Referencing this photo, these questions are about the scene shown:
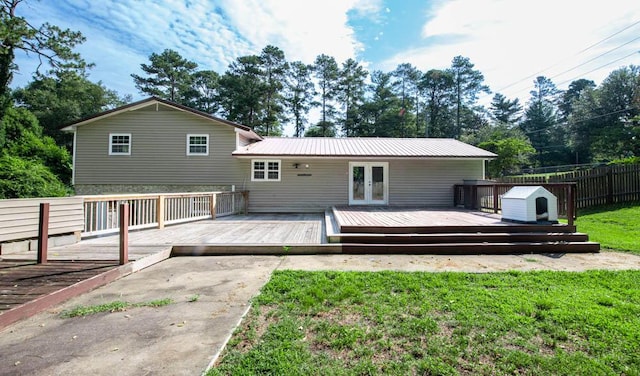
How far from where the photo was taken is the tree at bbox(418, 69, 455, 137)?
3559 centimetres

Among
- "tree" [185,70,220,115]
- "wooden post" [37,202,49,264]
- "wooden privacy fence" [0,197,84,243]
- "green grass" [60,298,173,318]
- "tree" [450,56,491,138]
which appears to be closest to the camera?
"green grass" [60,298,173,318]

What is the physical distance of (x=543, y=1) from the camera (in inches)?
383

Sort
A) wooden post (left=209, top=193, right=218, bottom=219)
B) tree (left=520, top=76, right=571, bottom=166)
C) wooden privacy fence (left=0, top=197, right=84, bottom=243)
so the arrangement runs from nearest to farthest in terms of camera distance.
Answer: wooden privacy fence (left=0, top=197, right=84, bottom=243) < wooden post (left=209, top=193, right=218, bottom=219) < tree (left=520, top=76, right=571, bottom=166)

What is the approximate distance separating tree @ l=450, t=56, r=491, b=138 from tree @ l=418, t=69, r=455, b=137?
78 cm

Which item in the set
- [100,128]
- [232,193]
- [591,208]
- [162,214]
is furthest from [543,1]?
[100,128]

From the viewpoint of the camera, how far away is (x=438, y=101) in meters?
36.4

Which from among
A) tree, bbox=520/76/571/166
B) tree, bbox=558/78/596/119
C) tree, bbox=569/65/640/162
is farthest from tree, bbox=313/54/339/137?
tree, bbox=558/78/596/119

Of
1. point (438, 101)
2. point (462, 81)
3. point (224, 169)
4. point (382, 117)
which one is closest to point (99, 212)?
point (224, 169)

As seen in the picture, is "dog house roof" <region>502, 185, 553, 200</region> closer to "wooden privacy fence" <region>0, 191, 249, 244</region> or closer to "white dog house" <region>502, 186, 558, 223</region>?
"white dog house" <region>502, 186, 558, 223</region>

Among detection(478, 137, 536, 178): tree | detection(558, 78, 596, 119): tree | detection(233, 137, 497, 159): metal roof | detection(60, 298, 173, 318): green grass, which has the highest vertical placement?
detection(558, 78, 596, 119): tree

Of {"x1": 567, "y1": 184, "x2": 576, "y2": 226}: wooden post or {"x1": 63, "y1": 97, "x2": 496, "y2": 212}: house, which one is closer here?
{"x1": 567, "y1": 184, "x2": 576, "y2": 226}: wooden post

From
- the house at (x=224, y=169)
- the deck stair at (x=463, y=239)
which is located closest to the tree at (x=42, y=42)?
the house at (x=224, y=169)

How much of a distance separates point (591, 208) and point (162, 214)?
14.2 metres

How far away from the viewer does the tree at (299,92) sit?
98.7 ft
